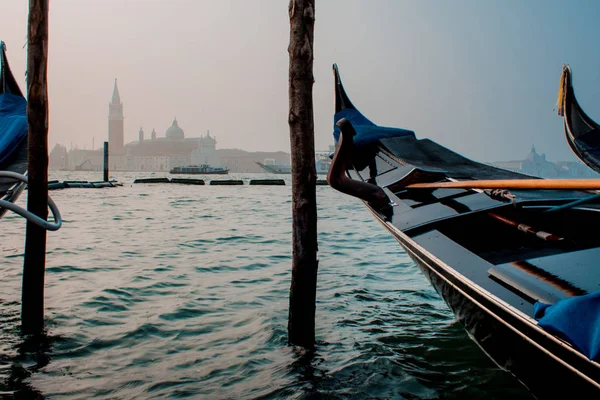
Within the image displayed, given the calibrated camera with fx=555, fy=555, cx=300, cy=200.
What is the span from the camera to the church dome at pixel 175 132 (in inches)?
4272

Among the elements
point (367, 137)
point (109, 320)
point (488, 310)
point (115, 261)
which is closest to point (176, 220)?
point (115, 261)

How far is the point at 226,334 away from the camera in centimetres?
307

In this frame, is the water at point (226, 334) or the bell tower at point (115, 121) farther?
the bell tower at point (115, 121)

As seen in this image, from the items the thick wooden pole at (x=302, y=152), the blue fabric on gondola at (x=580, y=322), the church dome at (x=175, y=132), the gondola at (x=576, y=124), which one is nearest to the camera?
the blue fabric on gondola at (x=580, y=322)

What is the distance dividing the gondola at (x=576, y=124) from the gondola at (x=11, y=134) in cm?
510

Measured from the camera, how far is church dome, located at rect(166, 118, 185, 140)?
108500 millimetres

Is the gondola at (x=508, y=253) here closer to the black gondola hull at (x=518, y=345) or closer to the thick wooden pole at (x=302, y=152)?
the black gondola hull at (x=518, y=345)

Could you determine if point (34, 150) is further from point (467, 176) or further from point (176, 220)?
point (176, 220)

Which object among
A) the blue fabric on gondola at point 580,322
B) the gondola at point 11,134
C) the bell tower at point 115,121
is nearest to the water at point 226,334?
the gondola at point 11,134

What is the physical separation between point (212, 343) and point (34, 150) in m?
1.31

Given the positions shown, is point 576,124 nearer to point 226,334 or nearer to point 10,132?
point 226,334

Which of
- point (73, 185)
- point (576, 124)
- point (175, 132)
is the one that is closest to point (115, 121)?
point (175, 132)

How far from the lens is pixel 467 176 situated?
3.90m

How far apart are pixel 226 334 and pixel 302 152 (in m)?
1.17
